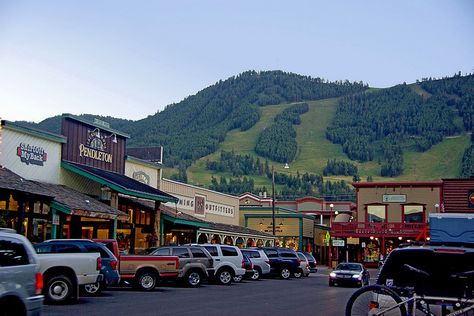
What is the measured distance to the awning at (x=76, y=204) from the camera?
29359 millimetres

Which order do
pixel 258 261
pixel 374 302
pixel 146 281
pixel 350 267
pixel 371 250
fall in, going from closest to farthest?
1. pixel 374 302
2. pixel 146 281
3. pixel 350 267
4. pixel 258 261
5. pixel 371 250

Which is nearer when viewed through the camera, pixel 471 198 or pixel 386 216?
pixel 471 198

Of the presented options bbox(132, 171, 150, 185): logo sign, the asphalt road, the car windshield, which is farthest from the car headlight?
bbox(132, 171, 150, 185): logo sign

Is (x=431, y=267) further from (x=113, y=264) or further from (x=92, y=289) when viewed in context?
(x=92, y=289)

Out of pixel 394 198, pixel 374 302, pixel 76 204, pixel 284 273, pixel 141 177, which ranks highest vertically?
pixel 394 198

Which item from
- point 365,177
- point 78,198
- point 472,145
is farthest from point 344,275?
point 472,145

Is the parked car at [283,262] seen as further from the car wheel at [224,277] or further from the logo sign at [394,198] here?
the logo sign at [394,198]

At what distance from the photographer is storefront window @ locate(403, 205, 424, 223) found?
66.2 meters

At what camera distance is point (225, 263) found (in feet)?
100

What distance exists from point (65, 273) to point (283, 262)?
908 inches

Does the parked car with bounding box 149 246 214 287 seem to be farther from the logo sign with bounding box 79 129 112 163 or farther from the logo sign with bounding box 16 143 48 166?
the logo sign with bounding box 79 129 112 163

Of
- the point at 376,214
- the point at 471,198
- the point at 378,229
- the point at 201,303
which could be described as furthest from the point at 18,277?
the point at 376,214

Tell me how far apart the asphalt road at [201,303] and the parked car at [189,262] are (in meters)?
1.43

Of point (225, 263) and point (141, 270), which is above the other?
point (225, 263)
